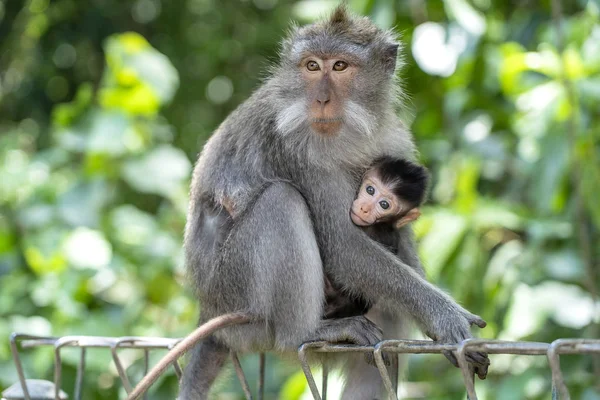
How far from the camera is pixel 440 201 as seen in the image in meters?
6.85

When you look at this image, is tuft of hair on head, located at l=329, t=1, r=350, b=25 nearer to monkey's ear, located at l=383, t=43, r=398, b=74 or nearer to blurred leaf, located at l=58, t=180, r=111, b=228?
monkey's ear, located at l=383, t=43, r=398, b=74

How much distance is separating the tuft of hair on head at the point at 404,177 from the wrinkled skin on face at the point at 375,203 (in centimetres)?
2

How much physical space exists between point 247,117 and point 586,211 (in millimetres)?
2422

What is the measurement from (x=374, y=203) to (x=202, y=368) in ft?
3.74

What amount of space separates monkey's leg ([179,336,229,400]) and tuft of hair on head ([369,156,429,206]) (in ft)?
3.73

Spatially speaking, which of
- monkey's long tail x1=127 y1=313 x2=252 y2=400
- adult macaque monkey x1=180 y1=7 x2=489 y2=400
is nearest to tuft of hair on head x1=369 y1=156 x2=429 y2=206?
adult macaque monkey x1=180 y1=7 x2=489 y2=400

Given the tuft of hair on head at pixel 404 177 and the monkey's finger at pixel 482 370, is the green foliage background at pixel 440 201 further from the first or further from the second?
the monkey's finger at pixel 482 370

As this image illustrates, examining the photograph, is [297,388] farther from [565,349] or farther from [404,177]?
[565,349]

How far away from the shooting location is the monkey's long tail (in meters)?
3.14

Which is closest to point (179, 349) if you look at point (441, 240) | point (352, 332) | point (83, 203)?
point (352, 332)

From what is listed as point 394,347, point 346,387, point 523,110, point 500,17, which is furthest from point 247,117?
point 500,17

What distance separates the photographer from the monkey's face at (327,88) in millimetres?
3938

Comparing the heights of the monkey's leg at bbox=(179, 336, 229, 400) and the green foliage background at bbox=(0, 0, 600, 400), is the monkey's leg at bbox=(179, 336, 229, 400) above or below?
below

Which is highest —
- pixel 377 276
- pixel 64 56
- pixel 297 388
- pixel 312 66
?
pixel 64 56
